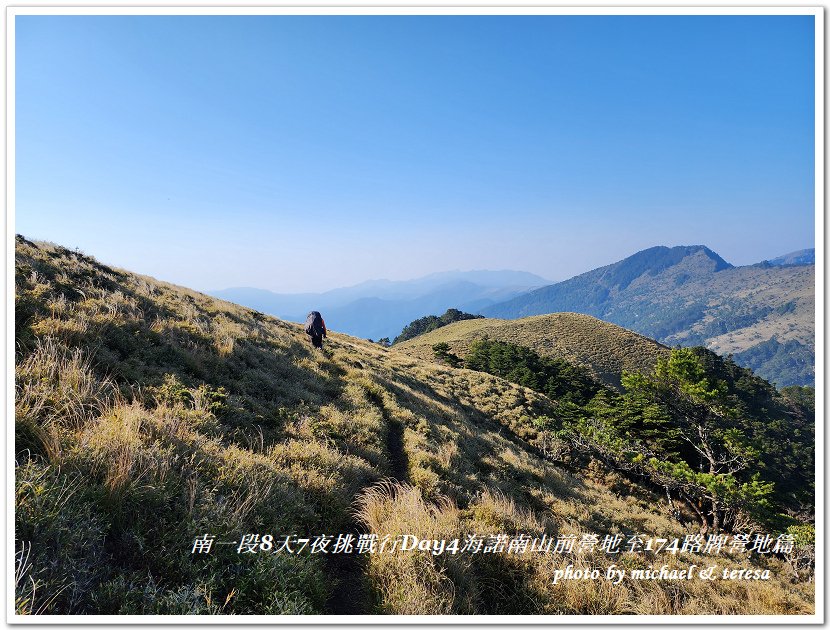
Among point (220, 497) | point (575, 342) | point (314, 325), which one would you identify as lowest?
point (575, 342)

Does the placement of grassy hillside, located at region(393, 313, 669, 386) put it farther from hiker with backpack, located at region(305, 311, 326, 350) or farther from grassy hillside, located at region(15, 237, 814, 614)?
grassy hillside, located at region(15, 237, 814, 614)

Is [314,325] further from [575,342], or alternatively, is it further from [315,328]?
[575,342]

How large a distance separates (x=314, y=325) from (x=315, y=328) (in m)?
0.15

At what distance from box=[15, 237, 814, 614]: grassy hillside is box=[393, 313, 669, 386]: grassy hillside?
53.5m

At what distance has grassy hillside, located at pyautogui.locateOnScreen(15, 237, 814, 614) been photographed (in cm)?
298

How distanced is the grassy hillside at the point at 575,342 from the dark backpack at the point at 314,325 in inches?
1746

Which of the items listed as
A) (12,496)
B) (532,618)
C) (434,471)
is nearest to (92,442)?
(12,496)

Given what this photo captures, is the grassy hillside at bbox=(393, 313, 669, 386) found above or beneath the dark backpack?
beneath

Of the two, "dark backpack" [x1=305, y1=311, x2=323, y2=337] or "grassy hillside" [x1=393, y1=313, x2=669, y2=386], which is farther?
"grassy hillside" [x1=393, y1=313, x2=669, y2=386]

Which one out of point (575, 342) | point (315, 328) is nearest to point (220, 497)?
point (315, 328)

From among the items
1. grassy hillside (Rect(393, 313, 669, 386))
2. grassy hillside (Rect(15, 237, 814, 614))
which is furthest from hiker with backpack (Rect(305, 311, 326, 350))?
grassy hillside (Rect(393, 313, 669, 386))

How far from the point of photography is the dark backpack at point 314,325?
17.2 m

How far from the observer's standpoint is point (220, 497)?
12.5 ft
